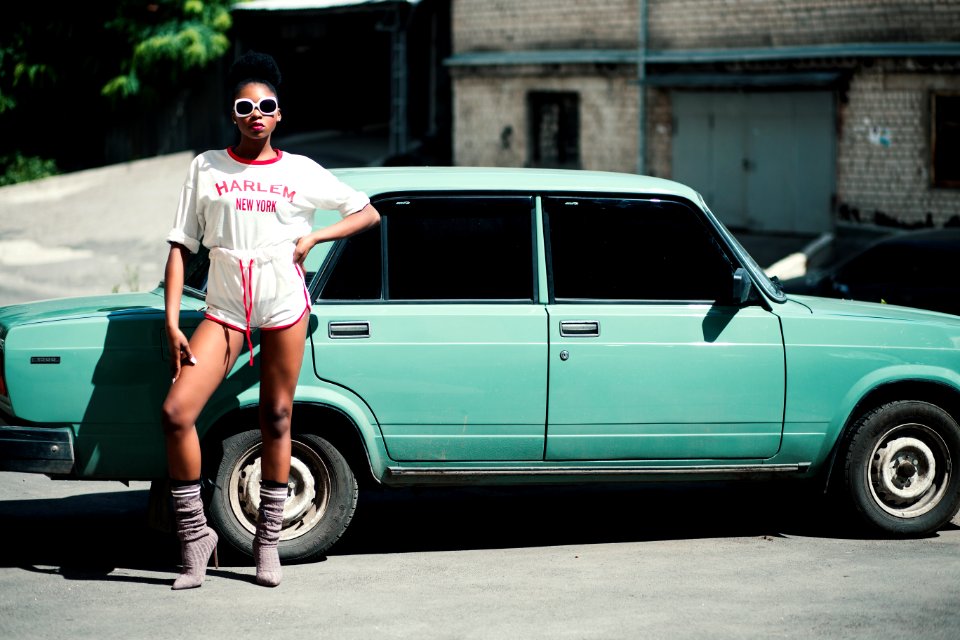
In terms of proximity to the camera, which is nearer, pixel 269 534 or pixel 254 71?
pixel 254 71

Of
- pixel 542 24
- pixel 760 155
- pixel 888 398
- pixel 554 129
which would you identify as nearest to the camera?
pixel 888 398

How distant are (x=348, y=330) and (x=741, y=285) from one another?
178 centimetres

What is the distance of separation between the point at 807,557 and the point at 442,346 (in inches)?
76.9

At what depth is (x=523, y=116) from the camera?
25.4 metres

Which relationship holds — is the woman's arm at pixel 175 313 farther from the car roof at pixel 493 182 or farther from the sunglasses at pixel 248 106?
the car roof at pixel 493 182

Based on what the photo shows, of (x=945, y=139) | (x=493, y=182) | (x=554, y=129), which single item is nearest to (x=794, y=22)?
(x=945, y=139)

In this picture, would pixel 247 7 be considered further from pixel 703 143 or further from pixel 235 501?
pixel 235 501

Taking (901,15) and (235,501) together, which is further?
(901,15)

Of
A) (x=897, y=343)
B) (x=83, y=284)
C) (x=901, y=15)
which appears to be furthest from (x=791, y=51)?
(x=897, y=343)

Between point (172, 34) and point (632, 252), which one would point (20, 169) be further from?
point (632, 252)

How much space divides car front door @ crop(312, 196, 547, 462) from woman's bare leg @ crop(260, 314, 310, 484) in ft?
1.09

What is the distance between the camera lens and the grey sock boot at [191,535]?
19.3 feet

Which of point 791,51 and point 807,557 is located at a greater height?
point 791,51

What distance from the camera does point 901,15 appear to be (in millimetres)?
19547
